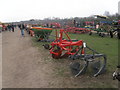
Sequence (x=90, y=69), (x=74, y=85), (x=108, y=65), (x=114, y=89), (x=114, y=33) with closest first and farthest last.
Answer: (x=114, y=89), (x=74, y=85), (x=90, y=69), (x=108, y=65), (x=114, y=33)

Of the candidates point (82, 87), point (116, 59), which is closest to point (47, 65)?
point (82, 87)

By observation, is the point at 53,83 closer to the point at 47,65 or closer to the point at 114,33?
the point at 47,65

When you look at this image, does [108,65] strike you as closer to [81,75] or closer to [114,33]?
[81,75]

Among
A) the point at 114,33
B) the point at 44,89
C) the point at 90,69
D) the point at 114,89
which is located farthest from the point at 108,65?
the point at 114,33

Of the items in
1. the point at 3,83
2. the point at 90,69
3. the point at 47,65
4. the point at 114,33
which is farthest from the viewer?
the point at 114,33

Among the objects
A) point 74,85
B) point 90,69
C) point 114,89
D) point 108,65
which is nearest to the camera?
point 114,89

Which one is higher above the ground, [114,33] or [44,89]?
[114,33]

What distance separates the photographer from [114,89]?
16.0 feet

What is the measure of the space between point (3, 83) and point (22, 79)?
0.73 meters

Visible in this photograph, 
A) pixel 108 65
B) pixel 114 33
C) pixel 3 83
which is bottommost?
pixel 3 83

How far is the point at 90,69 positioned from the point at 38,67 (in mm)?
2523

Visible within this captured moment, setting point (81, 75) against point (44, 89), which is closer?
point (44, 89)

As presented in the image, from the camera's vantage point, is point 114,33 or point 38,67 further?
point 114,33

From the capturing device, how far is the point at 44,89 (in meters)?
5.17
